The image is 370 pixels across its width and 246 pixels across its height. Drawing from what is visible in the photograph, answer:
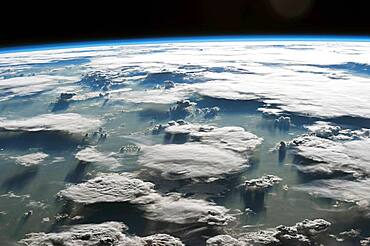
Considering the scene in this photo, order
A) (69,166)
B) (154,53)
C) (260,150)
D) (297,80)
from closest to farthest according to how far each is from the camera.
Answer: (69,166), (260,150), (297,80), (154,53)

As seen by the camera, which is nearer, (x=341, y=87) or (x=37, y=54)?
(x=341, y=87)

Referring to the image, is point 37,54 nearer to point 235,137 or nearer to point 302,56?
point 302,56

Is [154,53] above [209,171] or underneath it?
above

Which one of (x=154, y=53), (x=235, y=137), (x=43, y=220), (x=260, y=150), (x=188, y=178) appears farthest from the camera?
(x=154, y=53)

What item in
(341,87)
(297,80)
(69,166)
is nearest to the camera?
(69,166)

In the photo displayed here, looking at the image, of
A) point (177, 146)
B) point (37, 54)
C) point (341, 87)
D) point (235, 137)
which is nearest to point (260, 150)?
point (235, 137)

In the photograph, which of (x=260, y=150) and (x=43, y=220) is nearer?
(x=43, y=220)

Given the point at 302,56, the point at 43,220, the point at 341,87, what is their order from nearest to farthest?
the point at 43,220, the point at 341,87, the point at 302,56

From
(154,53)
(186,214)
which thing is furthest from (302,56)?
(186,214)

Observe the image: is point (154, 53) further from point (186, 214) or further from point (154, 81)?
point (186, 214)
